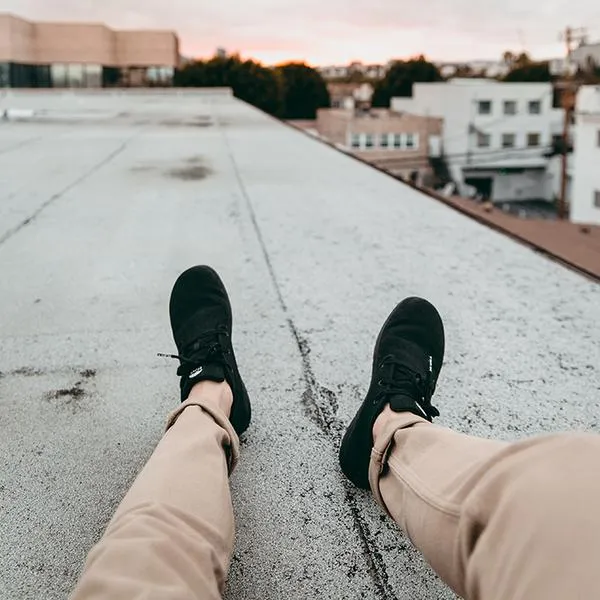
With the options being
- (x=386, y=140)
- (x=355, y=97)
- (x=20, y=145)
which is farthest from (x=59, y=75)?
(x=20, y=145)

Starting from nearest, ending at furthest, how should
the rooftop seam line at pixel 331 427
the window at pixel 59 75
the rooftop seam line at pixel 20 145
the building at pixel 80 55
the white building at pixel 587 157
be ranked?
the rooftop seam line at pixel 331 427, the rooftop seam line at pixel 20 145, the white building at pixel 587 157, the building at pixel 80 55, the window at pixel 59 75

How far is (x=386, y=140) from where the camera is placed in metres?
28.0

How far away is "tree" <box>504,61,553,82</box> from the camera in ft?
131

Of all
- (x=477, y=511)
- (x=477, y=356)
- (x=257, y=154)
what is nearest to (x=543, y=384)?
(x=477, y=356)

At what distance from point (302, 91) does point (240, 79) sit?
17.4 feet

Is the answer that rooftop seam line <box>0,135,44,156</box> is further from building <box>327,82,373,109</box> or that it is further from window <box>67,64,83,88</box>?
building <box>327,82,373,109</box>

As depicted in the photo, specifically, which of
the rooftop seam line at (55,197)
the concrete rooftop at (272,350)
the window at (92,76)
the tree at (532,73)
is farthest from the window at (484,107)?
the concrete rooftop at (272,350)

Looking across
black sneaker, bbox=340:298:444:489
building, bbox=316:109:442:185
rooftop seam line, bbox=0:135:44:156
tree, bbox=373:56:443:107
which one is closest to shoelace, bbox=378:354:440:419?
black sneaker, bbox=340:298:444:489

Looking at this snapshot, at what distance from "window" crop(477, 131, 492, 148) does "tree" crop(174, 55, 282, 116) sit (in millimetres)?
9518

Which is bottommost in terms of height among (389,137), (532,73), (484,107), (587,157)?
(587,157)

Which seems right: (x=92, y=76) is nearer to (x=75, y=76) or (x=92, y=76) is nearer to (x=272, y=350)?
(x=75, y=76)

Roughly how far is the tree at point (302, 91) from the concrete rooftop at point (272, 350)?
33200 millimetres

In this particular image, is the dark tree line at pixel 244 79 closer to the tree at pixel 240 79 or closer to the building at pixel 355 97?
the tree at pixel 240 79

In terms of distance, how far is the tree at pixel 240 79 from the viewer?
3166 cm
